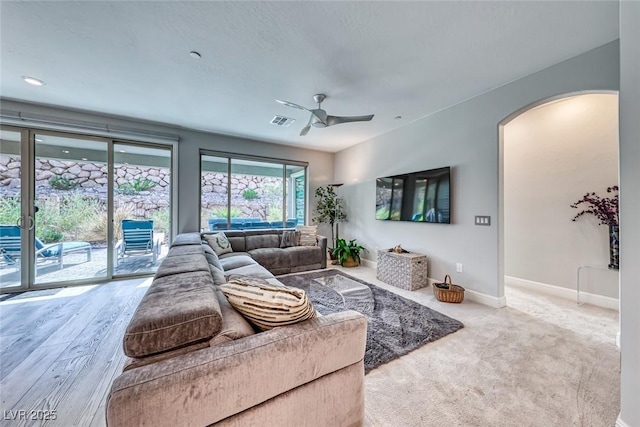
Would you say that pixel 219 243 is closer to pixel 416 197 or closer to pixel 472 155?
pixel 416 197

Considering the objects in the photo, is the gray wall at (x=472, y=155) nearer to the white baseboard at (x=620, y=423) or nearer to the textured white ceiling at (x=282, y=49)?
the textured white ceiling at (x=282, y=49)

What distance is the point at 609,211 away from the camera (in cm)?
271

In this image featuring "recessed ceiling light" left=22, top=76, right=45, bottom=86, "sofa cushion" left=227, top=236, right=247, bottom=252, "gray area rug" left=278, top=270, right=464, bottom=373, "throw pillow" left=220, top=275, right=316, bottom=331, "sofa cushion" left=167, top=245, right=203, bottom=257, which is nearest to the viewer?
"throw pillow" left=220, top=275, right=316, bottom=331

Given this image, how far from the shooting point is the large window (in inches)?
183

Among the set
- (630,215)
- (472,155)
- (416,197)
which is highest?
(472,155)

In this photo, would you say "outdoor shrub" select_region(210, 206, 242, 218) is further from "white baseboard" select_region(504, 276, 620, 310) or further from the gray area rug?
"white baseboard" select_region(504, 276, 620, 310)

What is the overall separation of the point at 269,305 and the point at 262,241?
361 centimetres

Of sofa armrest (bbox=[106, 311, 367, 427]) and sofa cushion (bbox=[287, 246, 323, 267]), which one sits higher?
sofa armrest (bbox=[106, 311, 367, 427])

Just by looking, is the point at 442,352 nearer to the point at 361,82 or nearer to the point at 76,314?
the point at 361,82

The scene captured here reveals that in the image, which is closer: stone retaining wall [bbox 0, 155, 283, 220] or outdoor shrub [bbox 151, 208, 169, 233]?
stone retaining wall [bbox 0, 155, 283, 220]

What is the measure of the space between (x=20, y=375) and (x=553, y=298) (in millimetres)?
5397

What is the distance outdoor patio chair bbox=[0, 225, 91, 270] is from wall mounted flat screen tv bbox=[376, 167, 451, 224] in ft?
16.3

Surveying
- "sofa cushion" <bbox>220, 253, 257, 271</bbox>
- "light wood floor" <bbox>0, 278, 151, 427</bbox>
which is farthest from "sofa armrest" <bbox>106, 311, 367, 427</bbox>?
"sofa cushion" <bbox>220, 253, 257, 271</bbox>

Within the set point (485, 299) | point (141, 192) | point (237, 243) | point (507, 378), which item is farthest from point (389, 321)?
point (141, 192)
